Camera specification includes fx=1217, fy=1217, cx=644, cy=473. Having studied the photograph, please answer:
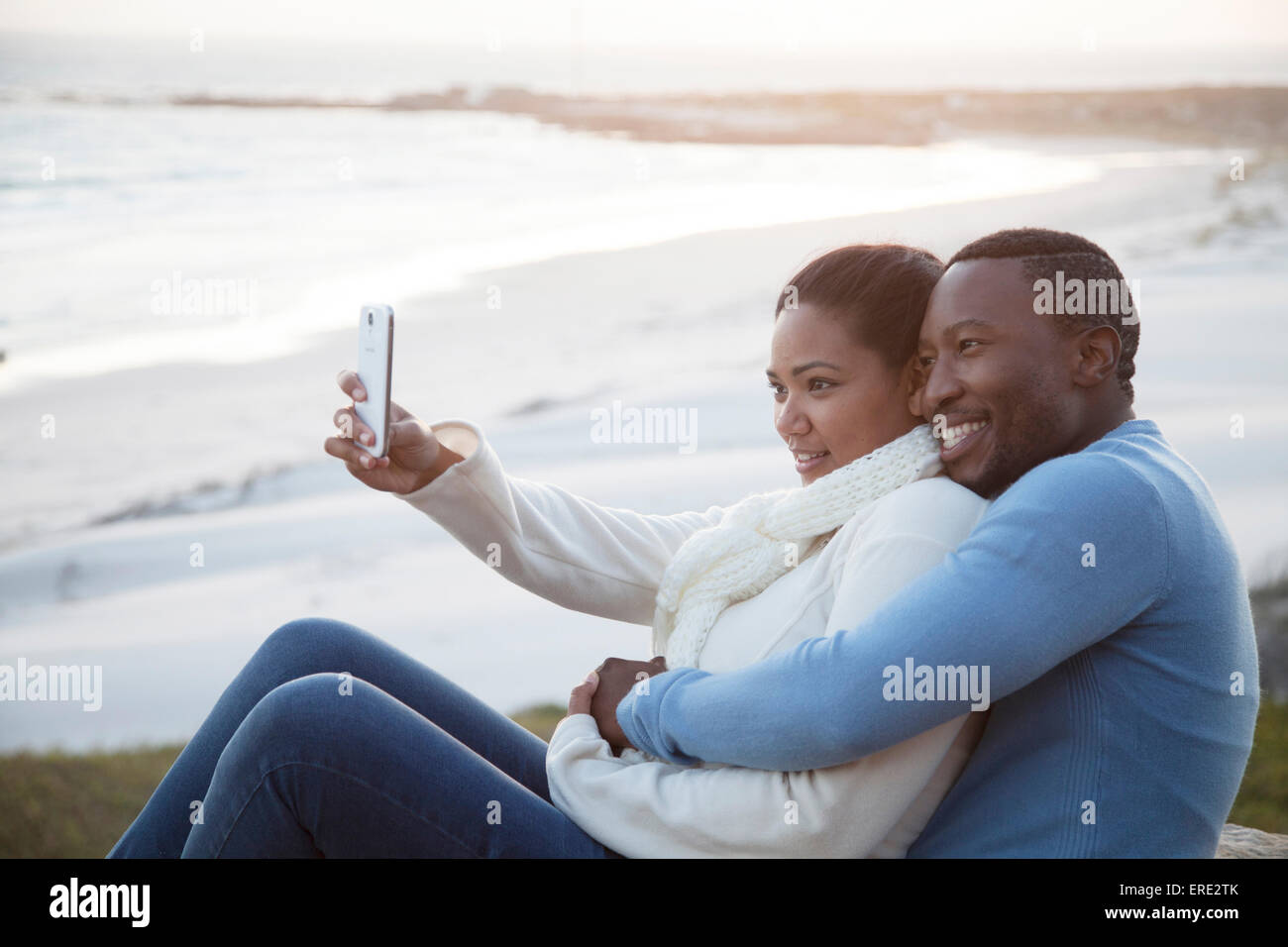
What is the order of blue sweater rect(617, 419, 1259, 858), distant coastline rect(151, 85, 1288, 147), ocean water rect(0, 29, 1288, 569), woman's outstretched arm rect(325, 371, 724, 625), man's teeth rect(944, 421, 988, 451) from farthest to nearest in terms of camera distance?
distant coastline rect(151, 85, 1288, 147)
ocean water rect(0, 29, 1288, 569)
woman's outstretched arm rect(325, 371, 724, 625)
man's teeth rect(944, 421, 988, 451)
blue sweater rect(617, 419, 1259, 858)

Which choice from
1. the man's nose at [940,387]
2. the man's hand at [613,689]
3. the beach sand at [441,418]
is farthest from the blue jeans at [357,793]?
the beach sand at [441,418]

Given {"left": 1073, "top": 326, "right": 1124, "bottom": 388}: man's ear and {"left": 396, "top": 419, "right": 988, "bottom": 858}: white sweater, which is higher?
{"left": 1073, "top": 326, "right": 1124, "bottom": 388}: man's ear

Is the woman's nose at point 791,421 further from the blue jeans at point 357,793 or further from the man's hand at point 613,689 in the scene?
the blue jeans at point 357,793

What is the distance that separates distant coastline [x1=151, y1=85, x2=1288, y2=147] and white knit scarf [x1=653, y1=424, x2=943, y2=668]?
1707 cm

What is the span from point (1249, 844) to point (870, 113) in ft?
63.4

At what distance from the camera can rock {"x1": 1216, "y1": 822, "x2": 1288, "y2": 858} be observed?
8.05 feet

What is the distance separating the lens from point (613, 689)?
78.2 inches

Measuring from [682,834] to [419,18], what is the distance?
60.6 ft

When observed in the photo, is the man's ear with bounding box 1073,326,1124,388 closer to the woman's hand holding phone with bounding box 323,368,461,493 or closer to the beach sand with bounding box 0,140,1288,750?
the woman's hand holding phone with bounding box 323,368,461,493

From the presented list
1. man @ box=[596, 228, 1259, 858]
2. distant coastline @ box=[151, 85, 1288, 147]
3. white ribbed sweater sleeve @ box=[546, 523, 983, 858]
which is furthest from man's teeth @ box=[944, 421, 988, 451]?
distant coastline @ box=[151, 85, 1288, 147]

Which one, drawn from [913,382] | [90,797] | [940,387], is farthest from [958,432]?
[90,797]

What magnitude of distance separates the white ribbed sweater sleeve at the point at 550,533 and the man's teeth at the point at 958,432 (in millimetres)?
754

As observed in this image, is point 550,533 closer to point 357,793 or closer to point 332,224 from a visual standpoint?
point 357,793
